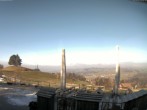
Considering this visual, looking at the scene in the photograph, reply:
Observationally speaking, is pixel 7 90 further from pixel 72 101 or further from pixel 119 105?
pixel 119 105

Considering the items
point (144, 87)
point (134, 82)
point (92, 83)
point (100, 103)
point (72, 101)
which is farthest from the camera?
point (144, 87)

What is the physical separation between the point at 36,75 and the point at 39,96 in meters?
1.98

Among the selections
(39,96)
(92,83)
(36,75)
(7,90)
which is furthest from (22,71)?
(92,83)

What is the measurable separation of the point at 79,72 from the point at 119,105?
1.94 m

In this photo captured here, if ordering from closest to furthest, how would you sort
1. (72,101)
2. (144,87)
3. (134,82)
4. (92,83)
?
(72,101) < (134,82) < (92,83) < (144,87)

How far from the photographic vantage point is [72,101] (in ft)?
23.8

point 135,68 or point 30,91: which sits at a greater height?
point 135,68

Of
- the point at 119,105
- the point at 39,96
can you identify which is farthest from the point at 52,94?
the point at 119,105

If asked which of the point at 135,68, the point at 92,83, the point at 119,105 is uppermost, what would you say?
the point at 135,68

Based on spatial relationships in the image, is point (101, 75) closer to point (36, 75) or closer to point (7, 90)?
point (36, 75)

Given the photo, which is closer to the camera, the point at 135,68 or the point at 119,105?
the point at 119,105

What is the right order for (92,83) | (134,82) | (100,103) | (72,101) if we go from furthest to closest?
(92,83) < (134,82) < (72,101) < (100,103)

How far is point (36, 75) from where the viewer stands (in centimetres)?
936

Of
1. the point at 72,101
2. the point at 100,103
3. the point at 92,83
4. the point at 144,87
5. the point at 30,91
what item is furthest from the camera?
the point at 30,91
